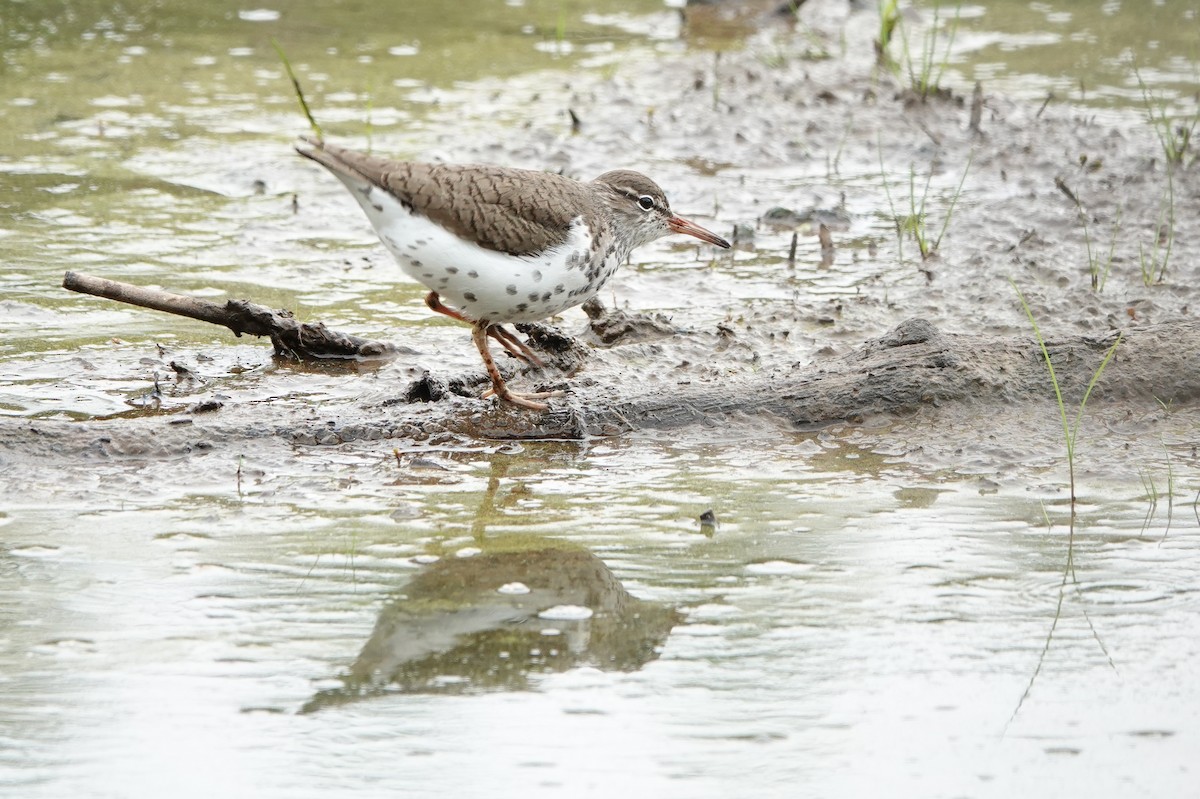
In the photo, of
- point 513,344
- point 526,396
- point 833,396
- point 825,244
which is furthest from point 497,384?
point 825,244

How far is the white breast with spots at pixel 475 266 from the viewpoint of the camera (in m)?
5.57

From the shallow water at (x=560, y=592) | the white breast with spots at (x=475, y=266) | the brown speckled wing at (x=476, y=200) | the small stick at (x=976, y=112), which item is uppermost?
the small stick at (x=976, y=112)

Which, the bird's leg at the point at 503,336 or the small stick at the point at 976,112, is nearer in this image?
the bird's leg at the point at 503,336

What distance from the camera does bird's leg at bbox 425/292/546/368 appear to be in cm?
614

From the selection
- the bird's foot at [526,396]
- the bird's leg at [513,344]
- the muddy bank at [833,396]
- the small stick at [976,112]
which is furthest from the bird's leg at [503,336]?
the small stick at [976,112]

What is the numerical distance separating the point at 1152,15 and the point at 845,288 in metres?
7.93

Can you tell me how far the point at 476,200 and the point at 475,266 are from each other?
0.32 metres

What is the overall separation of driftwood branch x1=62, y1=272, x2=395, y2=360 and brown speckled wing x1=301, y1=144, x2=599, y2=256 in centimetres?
89

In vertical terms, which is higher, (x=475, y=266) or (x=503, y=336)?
(x=475, y=266)

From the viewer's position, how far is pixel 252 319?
6.15 m

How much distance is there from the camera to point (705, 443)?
5.59 m

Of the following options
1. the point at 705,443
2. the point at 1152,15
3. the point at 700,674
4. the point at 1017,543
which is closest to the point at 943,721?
the point at 700,674

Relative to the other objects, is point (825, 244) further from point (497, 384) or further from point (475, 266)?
point (475, 266)

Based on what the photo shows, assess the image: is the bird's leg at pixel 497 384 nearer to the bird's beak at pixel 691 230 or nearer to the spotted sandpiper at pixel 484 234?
the spotted sandpiper at pixel 484 234
